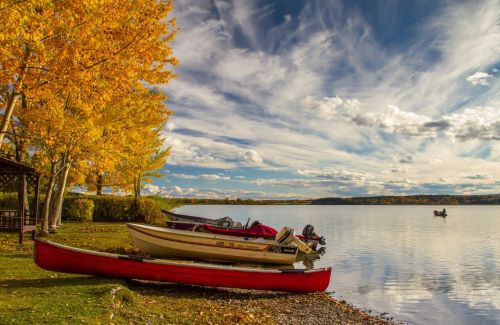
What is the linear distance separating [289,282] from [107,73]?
10443 mm

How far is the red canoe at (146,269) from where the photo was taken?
13555 millimetres

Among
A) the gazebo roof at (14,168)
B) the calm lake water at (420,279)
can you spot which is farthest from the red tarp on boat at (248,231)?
the gazebo roof at (14,168)

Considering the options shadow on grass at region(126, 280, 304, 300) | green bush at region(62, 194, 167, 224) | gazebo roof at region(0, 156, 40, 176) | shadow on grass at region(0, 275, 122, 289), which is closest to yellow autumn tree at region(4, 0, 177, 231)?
gazebo roof at region(0, 156, 40, 176)

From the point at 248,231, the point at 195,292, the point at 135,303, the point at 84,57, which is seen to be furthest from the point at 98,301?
the point at 248,231

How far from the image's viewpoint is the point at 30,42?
12.9 m

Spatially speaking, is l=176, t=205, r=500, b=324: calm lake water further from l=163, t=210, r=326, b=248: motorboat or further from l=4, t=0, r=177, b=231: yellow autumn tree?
l=4, t=0, r=177, b=231: yellow autumn tree

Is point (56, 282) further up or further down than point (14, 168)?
further down

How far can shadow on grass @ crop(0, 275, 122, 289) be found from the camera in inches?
464

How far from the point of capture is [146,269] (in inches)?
547

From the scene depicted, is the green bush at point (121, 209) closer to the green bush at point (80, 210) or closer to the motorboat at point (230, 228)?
the green bush at point (80, 210)

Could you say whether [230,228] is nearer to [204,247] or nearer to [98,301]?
[204,247]

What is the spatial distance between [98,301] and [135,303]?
3.93 ft

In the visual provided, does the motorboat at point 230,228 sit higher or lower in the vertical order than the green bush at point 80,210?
lower

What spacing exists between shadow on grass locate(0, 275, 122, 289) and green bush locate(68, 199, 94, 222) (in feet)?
68.4
